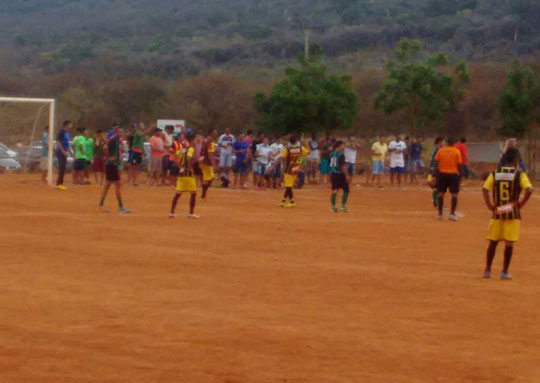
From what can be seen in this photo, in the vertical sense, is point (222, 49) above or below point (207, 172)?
above

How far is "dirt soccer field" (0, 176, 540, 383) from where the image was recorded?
9.48 meters

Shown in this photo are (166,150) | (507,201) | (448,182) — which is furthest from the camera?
(166,150)

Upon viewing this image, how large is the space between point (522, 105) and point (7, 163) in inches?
770

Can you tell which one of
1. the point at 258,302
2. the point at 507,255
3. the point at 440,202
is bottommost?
the point at 258,302

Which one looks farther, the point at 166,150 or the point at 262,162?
the point at 262,162

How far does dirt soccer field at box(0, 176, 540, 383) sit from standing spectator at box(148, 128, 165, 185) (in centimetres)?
1147

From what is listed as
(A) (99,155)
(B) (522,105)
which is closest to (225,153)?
(A) (99,155)

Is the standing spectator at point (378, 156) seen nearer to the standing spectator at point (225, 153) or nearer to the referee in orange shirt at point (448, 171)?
the standing spectator at point (225, 153)

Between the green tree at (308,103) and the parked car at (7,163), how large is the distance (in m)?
10.8

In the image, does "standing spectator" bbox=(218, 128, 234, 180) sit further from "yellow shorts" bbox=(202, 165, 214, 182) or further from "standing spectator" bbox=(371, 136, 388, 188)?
"yellow shorts" bbox=(202, 165, 214, 182)

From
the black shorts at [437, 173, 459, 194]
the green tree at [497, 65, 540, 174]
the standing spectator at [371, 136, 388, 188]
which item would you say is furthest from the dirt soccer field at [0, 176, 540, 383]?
the green tree at [497, 65, 540, 174]

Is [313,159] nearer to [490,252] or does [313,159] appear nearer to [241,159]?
[241,159]

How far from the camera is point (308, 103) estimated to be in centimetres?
4650

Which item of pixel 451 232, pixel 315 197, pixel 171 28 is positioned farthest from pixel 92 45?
pixel 451 232
